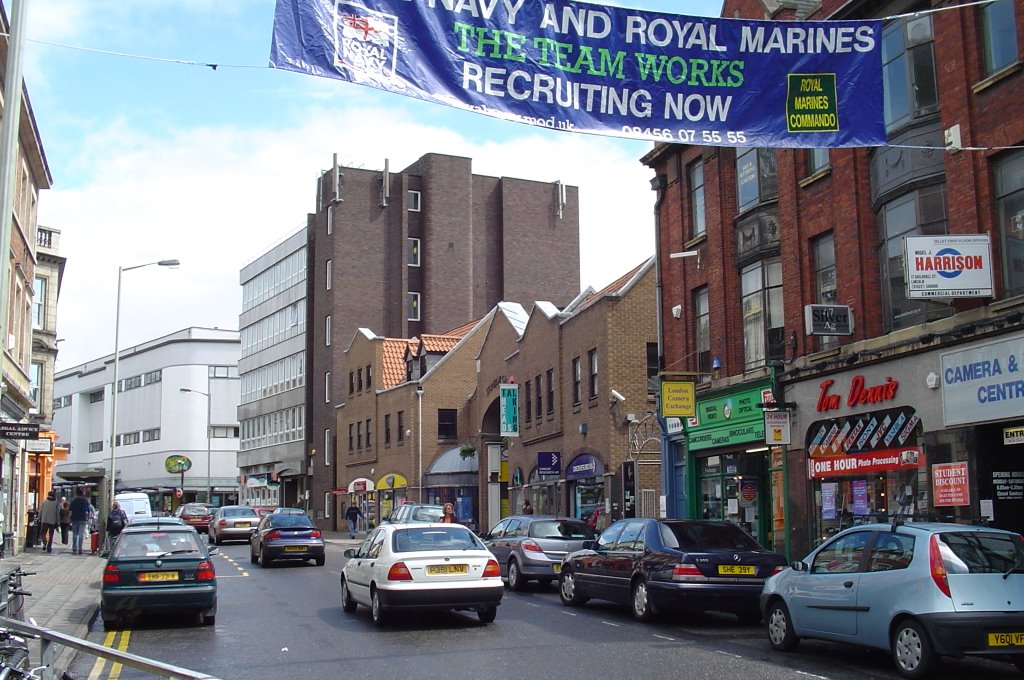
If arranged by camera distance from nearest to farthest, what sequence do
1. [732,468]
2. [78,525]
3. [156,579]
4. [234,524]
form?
[156,579], [732,468], [78,525], [234,524]

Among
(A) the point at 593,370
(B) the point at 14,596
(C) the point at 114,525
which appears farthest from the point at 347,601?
(A) the point at 593,370

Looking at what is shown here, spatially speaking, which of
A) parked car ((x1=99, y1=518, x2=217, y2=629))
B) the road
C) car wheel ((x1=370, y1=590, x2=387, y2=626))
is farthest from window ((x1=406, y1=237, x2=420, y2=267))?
car wheel ((x1=370, y1=590, x2=387, y2=626))

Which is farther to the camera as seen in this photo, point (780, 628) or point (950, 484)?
point (950, 484)

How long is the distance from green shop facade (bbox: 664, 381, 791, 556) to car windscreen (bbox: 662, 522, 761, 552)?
6538 mm

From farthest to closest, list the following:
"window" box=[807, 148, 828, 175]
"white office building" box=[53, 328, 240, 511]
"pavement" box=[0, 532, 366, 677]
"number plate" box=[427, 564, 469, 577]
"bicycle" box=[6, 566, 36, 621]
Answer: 1. "white office building" box=[53, 328, 240, 511]
2. "window" box=[807, 148, 828, 175]
3. "number plate" box=[427, 564, 469, 577]
4. "pavement" box=[0, 532, 366, 677]
5. "bicycle" box=[6, 566, 36, 621]

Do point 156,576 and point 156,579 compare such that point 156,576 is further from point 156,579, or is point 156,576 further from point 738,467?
point 738,467

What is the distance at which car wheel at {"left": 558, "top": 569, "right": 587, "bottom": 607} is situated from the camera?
1808cm

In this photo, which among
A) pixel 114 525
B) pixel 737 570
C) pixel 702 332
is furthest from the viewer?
pixel 114 525

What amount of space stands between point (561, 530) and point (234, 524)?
23.3 metres

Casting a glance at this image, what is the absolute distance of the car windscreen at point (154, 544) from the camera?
51.1ft

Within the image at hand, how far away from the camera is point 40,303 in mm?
44062

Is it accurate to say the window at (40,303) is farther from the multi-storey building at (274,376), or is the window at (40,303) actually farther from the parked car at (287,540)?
the multi-storey building at (274,376)

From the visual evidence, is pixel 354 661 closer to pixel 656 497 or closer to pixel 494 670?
pixel 494 670

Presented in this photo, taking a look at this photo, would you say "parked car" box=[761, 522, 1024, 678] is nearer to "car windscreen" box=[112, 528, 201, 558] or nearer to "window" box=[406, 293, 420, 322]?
"car windscreen" box=[112, 528, 201, 558]
